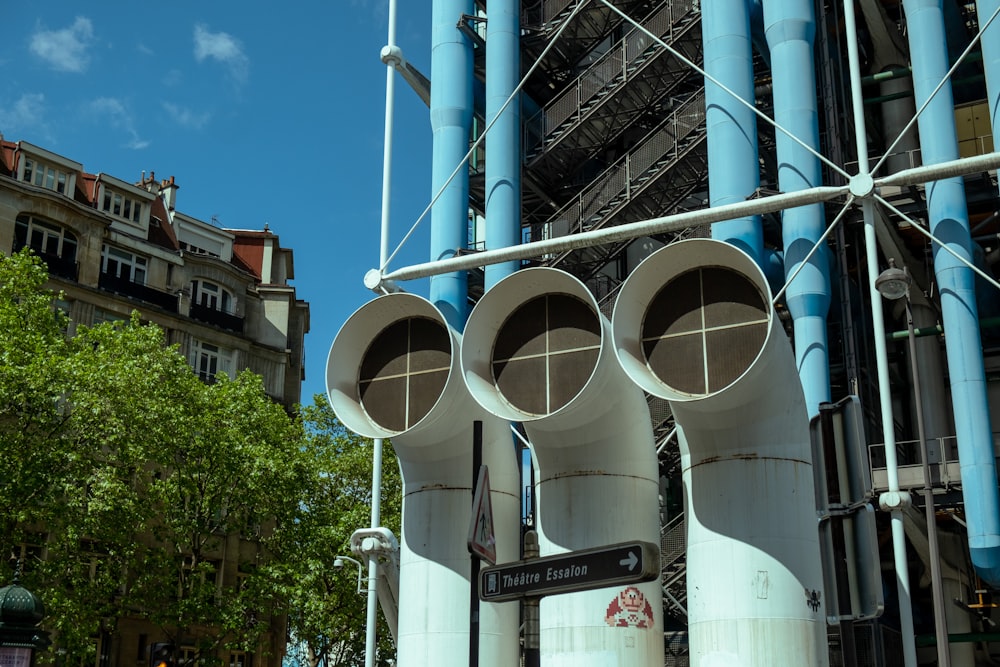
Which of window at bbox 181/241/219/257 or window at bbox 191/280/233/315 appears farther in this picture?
window at bbox 181/241/219/257

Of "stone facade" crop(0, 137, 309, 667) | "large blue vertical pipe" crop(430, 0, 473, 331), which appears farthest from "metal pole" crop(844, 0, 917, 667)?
"stone facade" crop(0, 137, 309, 667)

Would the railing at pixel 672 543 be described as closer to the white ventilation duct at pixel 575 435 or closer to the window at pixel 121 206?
the white ventilation duct at pixel 575 435

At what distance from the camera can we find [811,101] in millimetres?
25531

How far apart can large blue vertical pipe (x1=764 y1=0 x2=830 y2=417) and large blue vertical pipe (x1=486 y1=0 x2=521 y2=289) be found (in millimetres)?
6836

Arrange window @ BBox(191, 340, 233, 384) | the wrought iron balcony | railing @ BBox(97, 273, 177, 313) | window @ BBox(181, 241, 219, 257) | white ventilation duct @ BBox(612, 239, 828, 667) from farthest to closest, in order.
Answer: window @ BBox(181, 241, 219, 257) → window @ BBox(191, 340, 233, 384) → railing @ BBox(97, 273, 177, 313) → the wrought iron balcony → white ventilation duct @ BBox(612, 239, 828, 667)

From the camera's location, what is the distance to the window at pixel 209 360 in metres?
55.8

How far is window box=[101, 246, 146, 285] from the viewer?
5375cm

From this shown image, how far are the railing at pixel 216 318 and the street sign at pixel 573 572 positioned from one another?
49426mm

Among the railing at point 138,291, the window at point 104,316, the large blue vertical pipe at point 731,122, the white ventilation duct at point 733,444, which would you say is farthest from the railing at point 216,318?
the white ventilation duct at point 733,444

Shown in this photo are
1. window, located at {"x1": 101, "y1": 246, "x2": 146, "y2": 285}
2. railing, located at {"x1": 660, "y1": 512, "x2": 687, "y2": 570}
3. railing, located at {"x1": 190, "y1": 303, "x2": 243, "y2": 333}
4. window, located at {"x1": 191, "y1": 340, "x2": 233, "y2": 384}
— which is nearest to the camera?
railing, located at {"x1": 660, "y1": 512, "x2": 687, "y2": 570}

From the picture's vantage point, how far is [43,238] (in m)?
51.1

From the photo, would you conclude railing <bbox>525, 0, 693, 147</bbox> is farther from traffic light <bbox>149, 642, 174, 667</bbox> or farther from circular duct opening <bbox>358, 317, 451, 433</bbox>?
traffic light <bbox>149, 642, 174, 667</bbox>

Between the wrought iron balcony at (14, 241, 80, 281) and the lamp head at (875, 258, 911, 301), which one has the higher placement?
the wrought iron balcony at (14, 241, 80, 281)

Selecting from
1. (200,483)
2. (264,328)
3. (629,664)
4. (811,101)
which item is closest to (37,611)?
(629,664)
